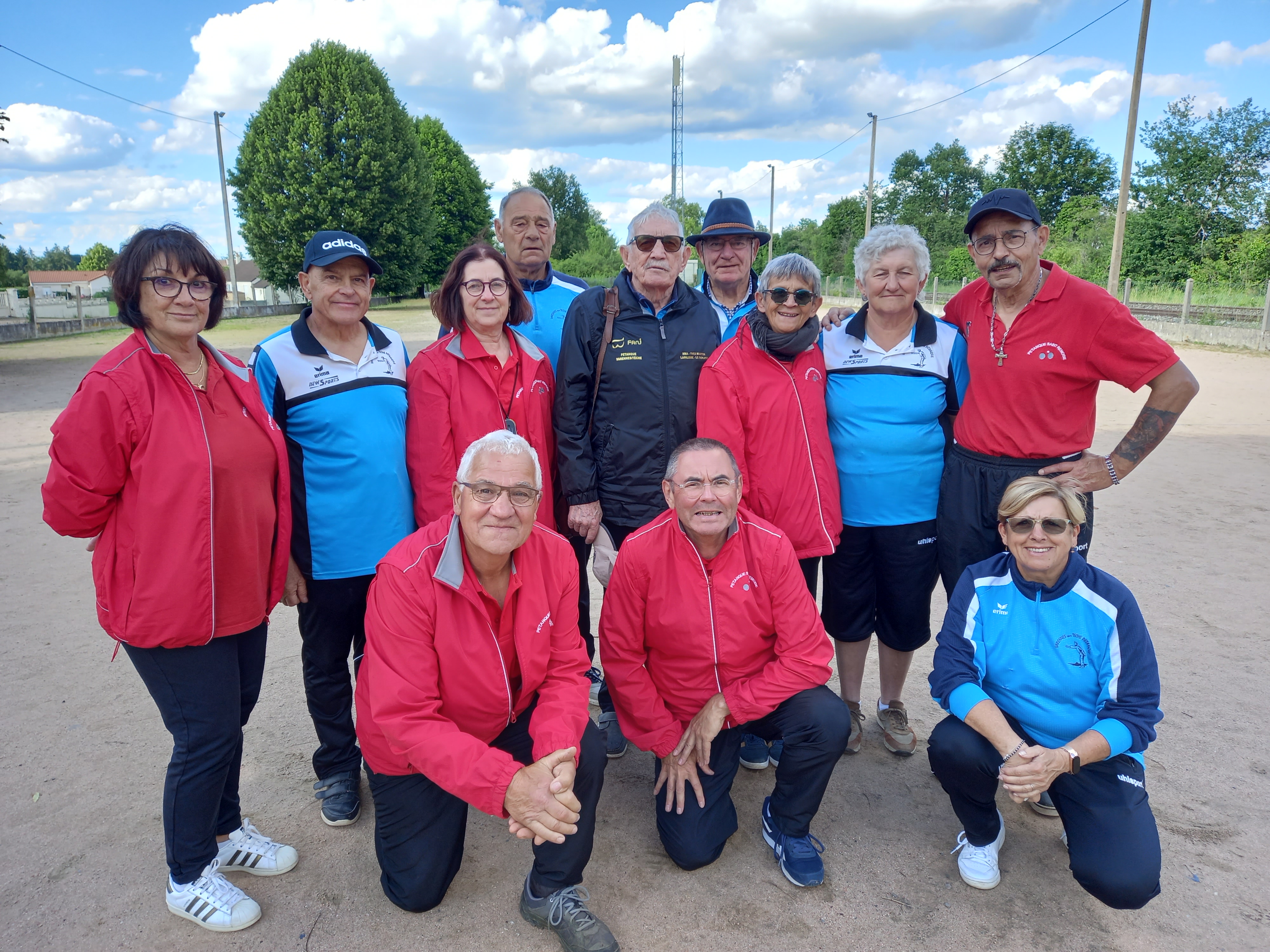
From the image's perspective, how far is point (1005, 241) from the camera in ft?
10.7

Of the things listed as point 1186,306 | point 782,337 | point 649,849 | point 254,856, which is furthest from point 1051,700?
point 1186,306

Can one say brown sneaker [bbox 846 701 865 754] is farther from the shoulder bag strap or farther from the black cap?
the black cap

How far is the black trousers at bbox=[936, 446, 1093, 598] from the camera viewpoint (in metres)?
3.30

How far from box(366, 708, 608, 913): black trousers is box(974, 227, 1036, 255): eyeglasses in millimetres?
2682

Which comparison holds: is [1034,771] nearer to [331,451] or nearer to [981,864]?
[981,864]

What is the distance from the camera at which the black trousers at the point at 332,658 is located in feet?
10.7

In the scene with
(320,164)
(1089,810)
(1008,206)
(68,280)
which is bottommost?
(1089,810)

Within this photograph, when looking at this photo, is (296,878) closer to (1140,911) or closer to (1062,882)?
(1062,882)

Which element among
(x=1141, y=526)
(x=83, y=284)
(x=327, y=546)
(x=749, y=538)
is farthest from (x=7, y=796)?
(x=83, y=284)

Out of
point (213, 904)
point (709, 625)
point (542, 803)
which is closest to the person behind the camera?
point (542, 803)

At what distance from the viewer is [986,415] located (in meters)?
3.34

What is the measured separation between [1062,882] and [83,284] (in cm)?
8467

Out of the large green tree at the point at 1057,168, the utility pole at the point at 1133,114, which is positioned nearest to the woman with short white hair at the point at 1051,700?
the utility pole at the point at 1133,114

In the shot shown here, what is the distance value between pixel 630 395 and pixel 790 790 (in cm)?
188
